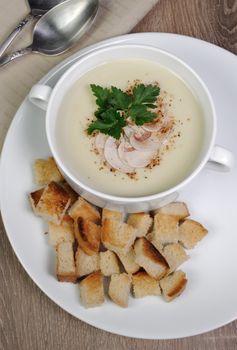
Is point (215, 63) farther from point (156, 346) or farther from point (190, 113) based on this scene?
point (156, 346)

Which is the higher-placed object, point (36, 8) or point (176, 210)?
point (36, 8)

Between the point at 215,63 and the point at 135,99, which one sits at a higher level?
the point at 135,99

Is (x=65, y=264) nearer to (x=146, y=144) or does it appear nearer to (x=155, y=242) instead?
(x=155, y=242)

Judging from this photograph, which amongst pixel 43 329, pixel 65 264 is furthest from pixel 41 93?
pixel 43 329

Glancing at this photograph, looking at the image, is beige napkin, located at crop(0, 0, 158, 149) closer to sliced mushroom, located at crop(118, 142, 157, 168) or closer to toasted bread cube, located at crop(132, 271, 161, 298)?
sliced mushroom, located at crop(118, 142, 157, 168)

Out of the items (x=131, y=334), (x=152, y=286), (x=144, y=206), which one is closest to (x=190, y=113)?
(x=144, y=206)

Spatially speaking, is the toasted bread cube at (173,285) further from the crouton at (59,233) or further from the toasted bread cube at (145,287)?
the crouton at (59,233)

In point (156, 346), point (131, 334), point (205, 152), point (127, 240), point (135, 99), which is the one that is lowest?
point (156, 346)

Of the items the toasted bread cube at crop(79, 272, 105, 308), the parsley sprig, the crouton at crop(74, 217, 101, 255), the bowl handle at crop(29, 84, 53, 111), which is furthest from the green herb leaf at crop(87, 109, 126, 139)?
the toasted bread cube at crop(79, 272, 105, 308)
